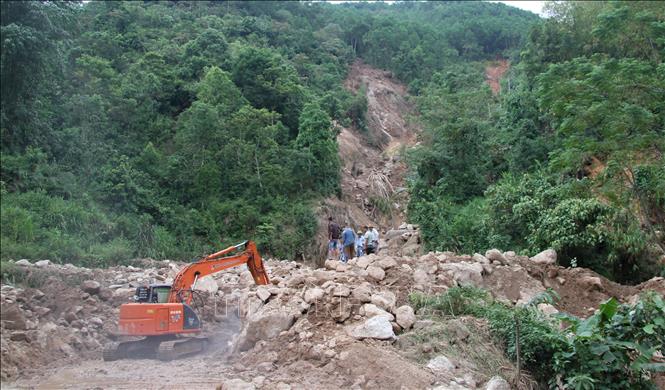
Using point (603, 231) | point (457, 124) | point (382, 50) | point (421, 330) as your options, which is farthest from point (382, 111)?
point (421, 330)

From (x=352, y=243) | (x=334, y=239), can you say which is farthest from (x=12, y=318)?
(x=334, y=239)

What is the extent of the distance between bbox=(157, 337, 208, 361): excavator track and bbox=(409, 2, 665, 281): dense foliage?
26.9ft

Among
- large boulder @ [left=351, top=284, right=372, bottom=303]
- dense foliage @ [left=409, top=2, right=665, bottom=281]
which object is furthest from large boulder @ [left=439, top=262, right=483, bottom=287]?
dense foliage @ [left=409, top=2, right=665, bottom=281]

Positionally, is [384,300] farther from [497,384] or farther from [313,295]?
[497,384]

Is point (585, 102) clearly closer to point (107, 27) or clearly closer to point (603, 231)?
point (603, 231)

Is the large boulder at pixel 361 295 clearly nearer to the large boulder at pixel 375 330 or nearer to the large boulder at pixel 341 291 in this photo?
the large boulder at pixel 341 291

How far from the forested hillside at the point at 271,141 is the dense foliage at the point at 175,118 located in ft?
0.16

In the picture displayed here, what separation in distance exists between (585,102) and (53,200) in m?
9.96

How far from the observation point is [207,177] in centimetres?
2236

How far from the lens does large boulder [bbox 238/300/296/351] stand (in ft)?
29.6

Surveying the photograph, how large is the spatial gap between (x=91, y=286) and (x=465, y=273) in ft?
22.3

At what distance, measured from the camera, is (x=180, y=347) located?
9156mm

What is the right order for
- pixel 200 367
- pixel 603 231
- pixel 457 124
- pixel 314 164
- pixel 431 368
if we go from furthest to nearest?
pixel 314 164
pixel 457 124
pixel 603 231
pixel 200 367
pixel 431 368

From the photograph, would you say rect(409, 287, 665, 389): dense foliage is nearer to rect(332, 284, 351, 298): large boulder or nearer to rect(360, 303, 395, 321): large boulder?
rect(360, 303, 395, 321): large boulder
